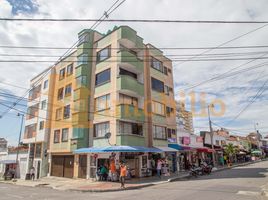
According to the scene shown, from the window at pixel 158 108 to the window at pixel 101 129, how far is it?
7.07 meters

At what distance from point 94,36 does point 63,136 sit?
13.7 m

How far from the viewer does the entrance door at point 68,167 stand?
91.8 feet

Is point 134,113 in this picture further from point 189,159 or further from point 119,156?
point 189,159

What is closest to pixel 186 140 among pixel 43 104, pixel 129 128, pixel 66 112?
pixel 129 128

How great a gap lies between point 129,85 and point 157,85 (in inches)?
274

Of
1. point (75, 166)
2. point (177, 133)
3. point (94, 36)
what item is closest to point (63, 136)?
point (75, 166)

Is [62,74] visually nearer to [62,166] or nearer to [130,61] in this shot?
[130,61]

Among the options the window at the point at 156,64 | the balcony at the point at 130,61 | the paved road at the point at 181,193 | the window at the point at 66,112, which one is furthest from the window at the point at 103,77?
the paved road at the point at 181,193

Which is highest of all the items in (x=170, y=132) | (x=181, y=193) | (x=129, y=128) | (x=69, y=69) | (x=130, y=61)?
(x=69, y=69)

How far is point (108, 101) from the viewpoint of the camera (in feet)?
85.6

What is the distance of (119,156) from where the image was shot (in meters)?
23.6

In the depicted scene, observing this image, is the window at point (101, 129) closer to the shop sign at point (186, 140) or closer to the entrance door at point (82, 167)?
the entrance door at point (82, 167)

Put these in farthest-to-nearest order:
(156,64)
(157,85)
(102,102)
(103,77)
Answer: (156,64), (157,85), (103,77), (102,102)

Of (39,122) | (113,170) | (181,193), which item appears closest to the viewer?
(181,193)
